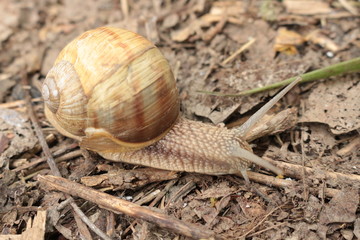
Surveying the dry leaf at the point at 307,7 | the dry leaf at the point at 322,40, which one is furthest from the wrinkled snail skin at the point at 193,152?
the dry leaf at the point at 307,7

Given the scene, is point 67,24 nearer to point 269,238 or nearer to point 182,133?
point 182,133

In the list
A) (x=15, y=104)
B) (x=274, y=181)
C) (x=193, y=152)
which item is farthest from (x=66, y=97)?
(x=274, y=181)

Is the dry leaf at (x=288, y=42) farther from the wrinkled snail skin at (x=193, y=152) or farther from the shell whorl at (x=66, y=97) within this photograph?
the shell whorl at (x=66, y=97)

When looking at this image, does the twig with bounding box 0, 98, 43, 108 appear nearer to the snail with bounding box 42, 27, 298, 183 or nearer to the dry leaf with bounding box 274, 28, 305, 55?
the snail with bounding box 42, 27, 298, 183

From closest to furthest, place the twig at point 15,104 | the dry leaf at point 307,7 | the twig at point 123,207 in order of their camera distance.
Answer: the twig at point 123,207, the twig at point 15,104, the dry leaf at point 307,7

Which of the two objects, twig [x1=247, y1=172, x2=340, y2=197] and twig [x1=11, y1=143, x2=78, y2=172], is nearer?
twig [x1=247, y1=172, x2=340, y2=197]

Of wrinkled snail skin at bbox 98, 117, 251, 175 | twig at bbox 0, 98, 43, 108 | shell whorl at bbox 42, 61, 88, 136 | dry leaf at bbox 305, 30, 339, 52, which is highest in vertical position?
shell whorl at bbox 42, 61, 88, 136

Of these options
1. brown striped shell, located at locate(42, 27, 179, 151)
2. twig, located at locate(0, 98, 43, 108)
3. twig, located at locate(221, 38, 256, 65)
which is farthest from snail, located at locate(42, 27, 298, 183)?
twig, located at locate(221, 38, 256, 65)
